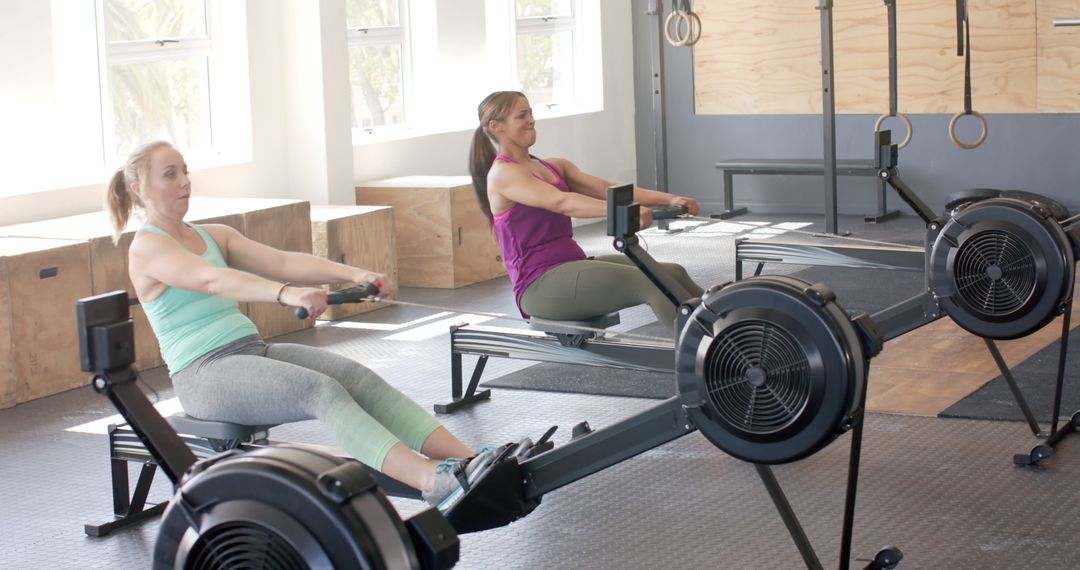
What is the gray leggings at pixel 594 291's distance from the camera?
3672mm

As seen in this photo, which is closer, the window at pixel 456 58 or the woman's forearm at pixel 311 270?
the woman's forearm at pixel 311 270

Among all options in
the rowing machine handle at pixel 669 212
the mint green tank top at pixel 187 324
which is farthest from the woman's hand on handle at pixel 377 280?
the rowing machine handle at pixel 669 212

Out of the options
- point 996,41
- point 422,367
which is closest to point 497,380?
point 422,367

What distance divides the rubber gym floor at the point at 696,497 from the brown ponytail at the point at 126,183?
753 millimetres

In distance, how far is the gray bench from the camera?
771 cm

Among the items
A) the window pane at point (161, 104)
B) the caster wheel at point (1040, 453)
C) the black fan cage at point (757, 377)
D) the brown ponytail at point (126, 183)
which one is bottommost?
the caster wheel at point (1040, 453)

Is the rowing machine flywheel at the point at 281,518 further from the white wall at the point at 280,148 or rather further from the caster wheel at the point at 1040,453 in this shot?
the white wall at the point at 280,148

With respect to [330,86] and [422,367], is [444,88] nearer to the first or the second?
[330,86]

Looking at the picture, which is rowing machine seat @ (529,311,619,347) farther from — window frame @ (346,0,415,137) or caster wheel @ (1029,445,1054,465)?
window frame @ (346,0,415,137)

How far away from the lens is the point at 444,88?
741 centimetres

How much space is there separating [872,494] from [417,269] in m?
3.58

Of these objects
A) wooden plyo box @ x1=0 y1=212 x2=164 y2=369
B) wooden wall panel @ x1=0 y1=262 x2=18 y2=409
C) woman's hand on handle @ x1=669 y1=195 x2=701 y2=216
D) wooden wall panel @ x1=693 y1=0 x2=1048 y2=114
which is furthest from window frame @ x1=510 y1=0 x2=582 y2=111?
woman's hand on handle @ x1=669 y1=195 x2=701 y2=216

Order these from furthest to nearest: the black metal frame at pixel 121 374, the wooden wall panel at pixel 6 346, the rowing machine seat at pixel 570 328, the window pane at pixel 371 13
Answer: the window pane at pixel 371 13
the wooden wall panel at pixel 6 346
the rowing machine seat at pixel 570 328
the black metal frame at pixel 121 374

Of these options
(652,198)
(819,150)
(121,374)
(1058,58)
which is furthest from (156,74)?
(1058,58)
